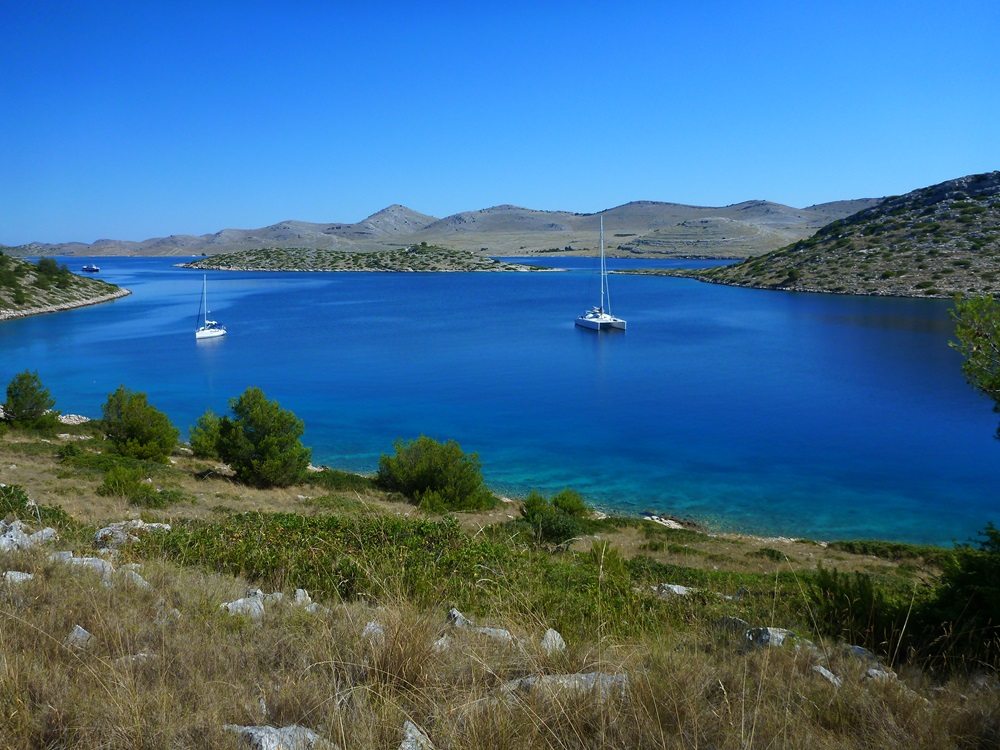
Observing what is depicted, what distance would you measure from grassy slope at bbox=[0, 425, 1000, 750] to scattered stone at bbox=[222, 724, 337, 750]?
2.3 inches

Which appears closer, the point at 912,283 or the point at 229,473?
the point at 229,473

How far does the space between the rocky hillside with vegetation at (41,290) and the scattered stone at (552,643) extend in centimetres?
6365

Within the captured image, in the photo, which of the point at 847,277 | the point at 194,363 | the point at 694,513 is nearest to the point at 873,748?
the point at 694,513

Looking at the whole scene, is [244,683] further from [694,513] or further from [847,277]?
[847,277]

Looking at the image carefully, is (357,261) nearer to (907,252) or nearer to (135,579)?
(907,252)

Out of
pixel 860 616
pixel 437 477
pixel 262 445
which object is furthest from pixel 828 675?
pixel 262 445

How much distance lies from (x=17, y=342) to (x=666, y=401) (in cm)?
4078

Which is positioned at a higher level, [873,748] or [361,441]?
[873,748]

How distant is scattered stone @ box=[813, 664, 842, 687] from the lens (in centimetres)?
304

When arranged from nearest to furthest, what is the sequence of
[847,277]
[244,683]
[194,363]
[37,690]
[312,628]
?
[37,690], [244,683], [312,628], [194,363], [847,277]

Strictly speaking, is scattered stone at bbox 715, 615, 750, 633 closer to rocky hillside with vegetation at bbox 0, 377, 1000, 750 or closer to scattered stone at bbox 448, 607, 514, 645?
rocky hillside with vegetation at bbox 0, 377, 1000, 750

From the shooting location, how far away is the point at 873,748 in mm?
2531

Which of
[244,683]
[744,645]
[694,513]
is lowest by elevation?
[694,513]

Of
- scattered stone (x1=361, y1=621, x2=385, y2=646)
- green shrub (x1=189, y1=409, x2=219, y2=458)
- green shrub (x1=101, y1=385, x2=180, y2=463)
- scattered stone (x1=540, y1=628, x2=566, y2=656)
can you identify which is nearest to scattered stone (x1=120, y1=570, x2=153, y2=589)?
scattered stone (x1=361, y1=621, x2=385, y2=646)
